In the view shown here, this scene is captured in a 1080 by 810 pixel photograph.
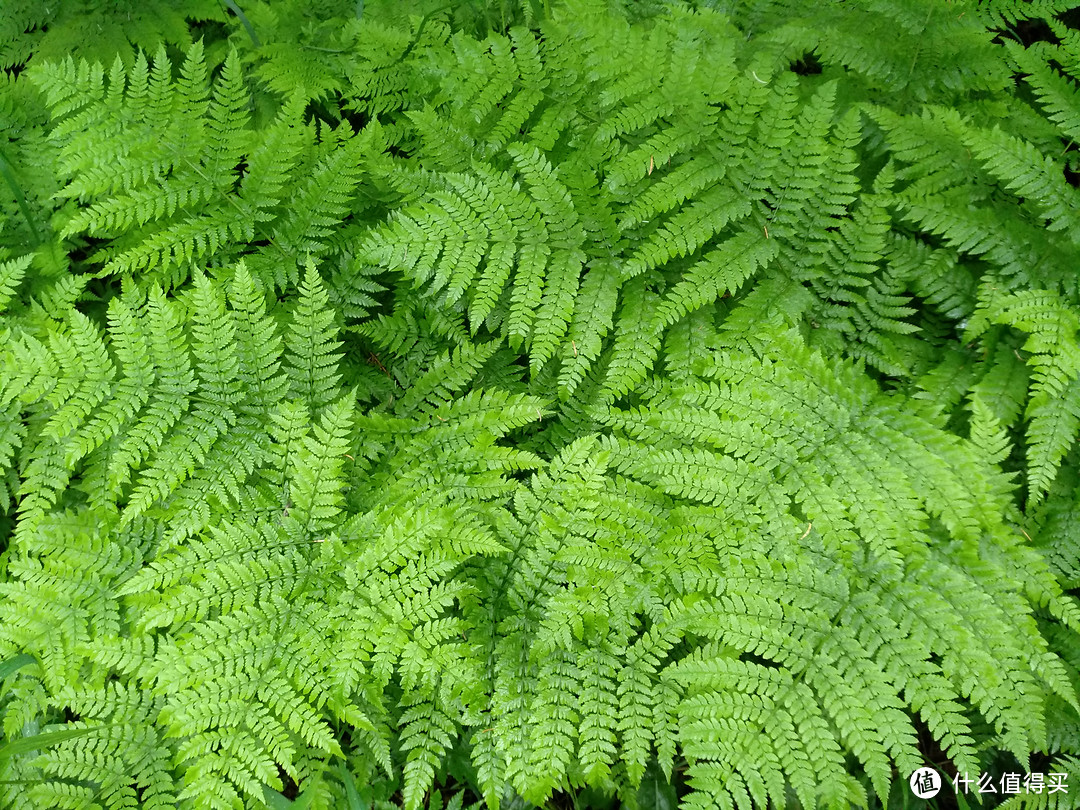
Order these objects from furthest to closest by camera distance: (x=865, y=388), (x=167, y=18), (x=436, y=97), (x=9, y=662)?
(x=167, y=18)
(x=436, y=97)
(x=865, y=388)
(x=9, y=662)

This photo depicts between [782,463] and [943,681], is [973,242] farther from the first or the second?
[943,681]

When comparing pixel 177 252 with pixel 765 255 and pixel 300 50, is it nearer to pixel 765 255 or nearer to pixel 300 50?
pixel 300 50

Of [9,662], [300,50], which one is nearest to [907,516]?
[9,662]

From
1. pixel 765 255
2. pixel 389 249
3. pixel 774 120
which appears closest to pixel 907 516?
pixel 765 255

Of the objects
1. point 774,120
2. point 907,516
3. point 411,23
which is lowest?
point 907,516

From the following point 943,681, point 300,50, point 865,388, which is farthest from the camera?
point 300,50

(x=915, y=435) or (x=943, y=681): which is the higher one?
(x=915, y=435)

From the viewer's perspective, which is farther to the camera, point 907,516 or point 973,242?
point 973,242
